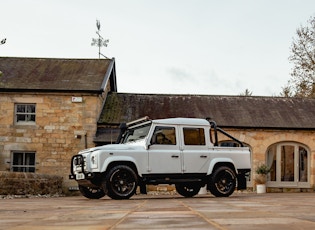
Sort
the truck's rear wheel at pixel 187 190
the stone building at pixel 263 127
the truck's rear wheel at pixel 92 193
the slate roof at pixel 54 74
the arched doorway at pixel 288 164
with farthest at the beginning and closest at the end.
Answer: the arched doorway at pixel 288 164 → the stone building at pixel 263 127 → the slate roof at pixel 54 74 → the truck's rear wheel at pixel 187 190 → the truck's rear wheel at pixel 92 193

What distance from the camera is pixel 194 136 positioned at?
12.9m

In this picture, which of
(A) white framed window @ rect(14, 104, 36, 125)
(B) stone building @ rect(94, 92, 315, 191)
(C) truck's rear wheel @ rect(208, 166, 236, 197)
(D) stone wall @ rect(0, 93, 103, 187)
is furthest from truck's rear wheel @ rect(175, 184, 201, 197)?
(A) white framed window @ rect(14, 104, 36, 125)

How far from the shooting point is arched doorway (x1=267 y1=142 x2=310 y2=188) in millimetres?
21797

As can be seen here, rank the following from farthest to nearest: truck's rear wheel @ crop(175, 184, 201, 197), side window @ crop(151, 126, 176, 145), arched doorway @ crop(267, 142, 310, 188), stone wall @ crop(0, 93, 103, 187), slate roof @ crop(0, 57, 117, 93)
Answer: arched doorway @ crop(267, 142, 310, 188) → slate roof @ crop(0, 57, 117, 93) → stone wall @ crop(0, 93, 103, 187) → truck's rear wheel @ crop(175, 184, 201, 197) → side window @ crop(151, 126, 176, 145)

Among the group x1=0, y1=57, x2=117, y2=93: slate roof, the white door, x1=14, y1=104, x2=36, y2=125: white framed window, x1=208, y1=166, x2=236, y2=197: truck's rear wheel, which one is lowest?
x1=208, y1=166, x2=236, y2=197: truck's rear wheel

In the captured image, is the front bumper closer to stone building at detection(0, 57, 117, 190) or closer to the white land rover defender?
the white land rover defender

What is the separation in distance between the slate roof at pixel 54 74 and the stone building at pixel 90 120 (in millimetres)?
41

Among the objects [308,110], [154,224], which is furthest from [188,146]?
[308,110]

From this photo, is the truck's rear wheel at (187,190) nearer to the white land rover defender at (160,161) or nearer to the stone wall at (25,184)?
the white land rover defender at (160,161)

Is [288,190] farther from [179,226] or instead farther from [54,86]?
[179,226]

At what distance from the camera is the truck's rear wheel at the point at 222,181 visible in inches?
506

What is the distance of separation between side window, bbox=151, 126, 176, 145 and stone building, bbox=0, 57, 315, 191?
25.8 ft

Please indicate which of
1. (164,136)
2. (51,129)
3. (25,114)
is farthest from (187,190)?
(25,114)

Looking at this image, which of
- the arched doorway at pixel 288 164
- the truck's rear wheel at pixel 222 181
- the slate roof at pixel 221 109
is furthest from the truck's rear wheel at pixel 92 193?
the arched doorway at pixel 288 164
